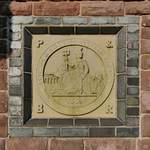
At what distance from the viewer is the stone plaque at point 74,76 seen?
6887mm

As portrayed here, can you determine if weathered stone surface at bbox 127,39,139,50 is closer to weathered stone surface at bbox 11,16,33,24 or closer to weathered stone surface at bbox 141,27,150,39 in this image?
weathered stone surface at bbox 141,27,150,39

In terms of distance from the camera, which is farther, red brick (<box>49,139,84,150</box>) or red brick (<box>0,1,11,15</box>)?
red brick (<box>0,1,11,15</box>)

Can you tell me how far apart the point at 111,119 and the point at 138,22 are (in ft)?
3.12

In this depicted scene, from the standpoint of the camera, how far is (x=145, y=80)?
6.87m

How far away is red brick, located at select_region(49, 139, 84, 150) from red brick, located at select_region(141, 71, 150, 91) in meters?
0.78

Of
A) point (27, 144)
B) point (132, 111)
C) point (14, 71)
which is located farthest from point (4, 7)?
point (132, 111)

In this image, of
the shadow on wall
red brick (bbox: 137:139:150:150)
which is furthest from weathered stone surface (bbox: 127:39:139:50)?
the shadow on wall

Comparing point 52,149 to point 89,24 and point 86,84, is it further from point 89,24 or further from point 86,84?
point 89,24

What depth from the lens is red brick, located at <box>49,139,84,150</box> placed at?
268 inches

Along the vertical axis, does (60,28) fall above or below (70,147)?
above

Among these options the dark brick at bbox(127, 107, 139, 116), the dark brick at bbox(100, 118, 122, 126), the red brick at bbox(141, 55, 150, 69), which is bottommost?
the dark brick at bbox(100, 118, 122, 126)

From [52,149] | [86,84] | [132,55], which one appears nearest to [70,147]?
[52,149]

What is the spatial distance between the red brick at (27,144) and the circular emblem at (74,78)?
0.34m

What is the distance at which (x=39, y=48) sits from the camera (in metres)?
6.93
